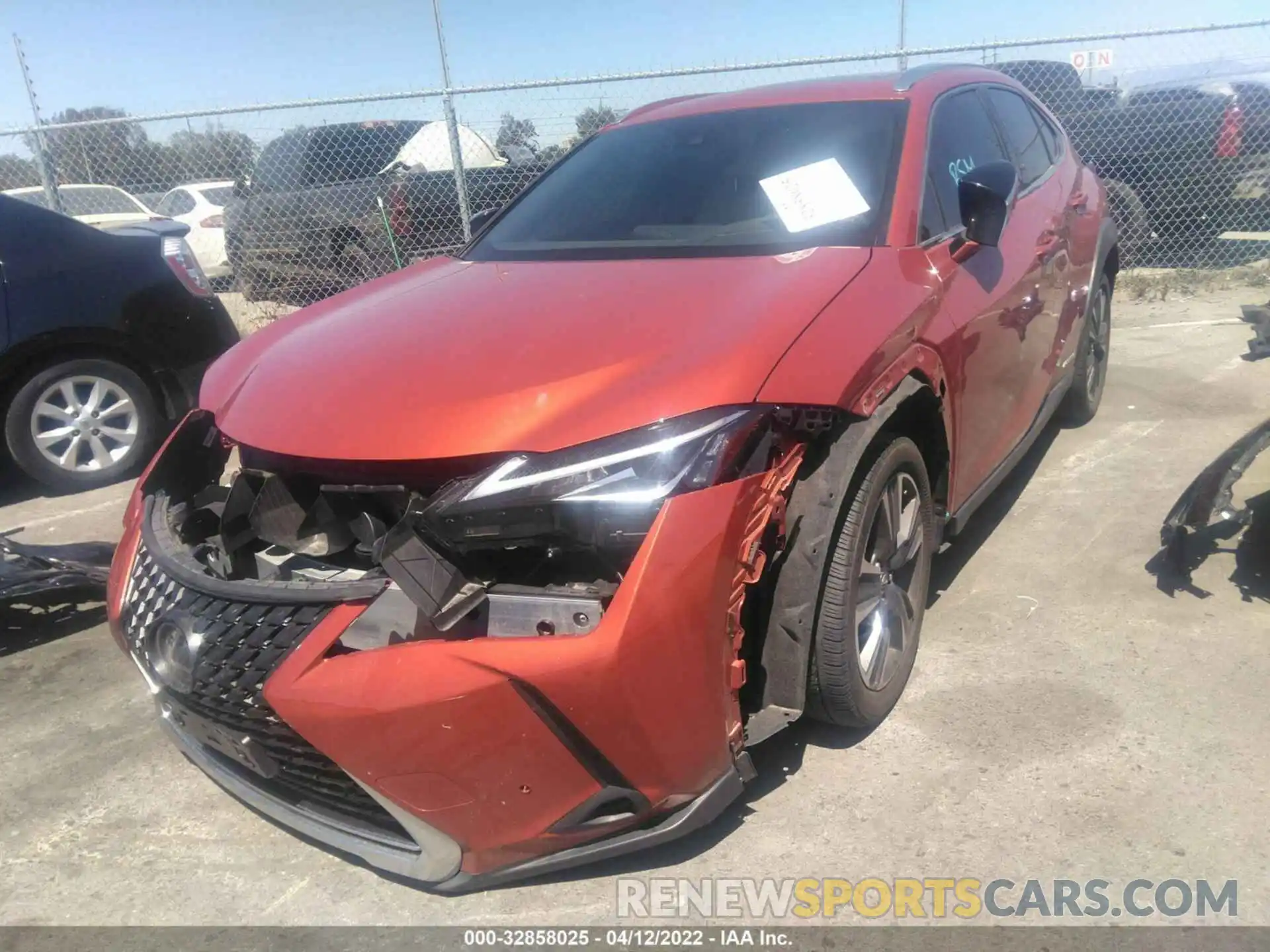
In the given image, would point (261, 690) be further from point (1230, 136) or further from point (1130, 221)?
point (1230, 136)

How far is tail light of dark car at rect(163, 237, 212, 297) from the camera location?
17.7ft

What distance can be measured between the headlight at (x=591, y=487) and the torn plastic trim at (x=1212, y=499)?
1.97 m

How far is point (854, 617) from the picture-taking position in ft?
7.93

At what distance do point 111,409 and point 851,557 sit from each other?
4383 mm

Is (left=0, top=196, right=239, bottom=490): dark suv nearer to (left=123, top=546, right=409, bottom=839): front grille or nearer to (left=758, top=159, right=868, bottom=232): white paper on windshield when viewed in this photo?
(left=123, top=546, right=409, bottom=839): front grille

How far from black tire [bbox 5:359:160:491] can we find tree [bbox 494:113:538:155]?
4244mm

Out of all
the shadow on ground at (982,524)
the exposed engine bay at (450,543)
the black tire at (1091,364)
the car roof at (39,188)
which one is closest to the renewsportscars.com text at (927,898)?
the exposed engine bay at (450,543)

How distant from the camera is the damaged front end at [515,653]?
1884 mm

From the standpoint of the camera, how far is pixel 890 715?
9.17ft

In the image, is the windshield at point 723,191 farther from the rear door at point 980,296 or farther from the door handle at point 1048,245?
the door handle at point 1048,245

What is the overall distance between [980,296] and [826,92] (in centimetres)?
94

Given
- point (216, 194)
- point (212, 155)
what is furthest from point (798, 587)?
point (216, 194)

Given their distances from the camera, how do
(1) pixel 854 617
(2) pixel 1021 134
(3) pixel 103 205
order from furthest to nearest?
(3) pixel 103 205 < (2) pixel 1021 134 < (1) pixel 854 617

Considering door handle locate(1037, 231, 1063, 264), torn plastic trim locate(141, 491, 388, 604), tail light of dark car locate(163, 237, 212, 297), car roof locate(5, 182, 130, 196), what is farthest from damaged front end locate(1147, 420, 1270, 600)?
car roof locate(5, 182, 130, 196)
